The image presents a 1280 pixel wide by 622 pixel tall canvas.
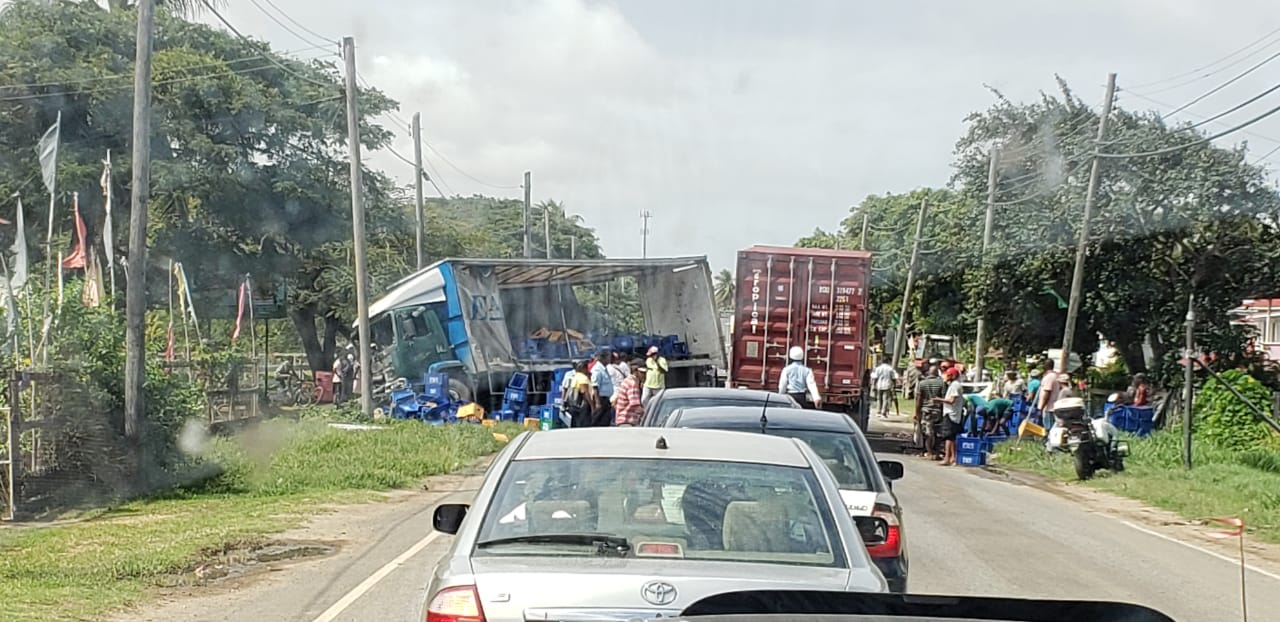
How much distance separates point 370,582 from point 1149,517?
34.8 feet

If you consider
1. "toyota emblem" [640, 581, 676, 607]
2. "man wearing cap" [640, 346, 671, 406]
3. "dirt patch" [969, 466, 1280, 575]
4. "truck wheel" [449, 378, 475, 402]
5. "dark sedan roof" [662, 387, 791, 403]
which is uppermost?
"dark sedan roof" [662, 387, 791, 403]

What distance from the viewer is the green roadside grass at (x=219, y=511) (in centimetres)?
1016

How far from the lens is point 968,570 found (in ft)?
38.0

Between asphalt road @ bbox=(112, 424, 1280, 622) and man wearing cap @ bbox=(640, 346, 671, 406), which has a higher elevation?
man wearing cap @ bbox=(640, 346, 671, 406)

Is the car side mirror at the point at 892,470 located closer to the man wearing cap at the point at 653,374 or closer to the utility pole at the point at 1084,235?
the man wearing cap at the point at 653,374

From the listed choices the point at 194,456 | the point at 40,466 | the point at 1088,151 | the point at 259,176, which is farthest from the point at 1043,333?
the point at 40,466

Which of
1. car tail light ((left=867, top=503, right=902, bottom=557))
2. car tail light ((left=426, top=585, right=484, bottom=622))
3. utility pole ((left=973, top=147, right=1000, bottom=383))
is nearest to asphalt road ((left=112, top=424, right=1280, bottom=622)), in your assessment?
car tail light ((left=867, top=503, right=902, bottom=557))

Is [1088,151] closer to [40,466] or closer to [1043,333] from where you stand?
[1043,333]

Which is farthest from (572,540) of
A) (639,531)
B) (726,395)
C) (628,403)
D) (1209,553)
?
(628,403)

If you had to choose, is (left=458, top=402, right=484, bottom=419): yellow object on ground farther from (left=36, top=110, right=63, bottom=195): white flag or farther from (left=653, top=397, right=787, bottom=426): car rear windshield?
(left=653, top=397, right=787, bottom=426): car rear windshield

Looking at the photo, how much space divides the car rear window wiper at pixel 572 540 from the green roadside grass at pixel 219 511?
496 cm

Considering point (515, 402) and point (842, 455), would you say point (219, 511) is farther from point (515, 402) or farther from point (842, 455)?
point (515, 402)

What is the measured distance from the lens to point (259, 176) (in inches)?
1649

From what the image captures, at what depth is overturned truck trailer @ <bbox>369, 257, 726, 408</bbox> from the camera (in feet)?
90.8
